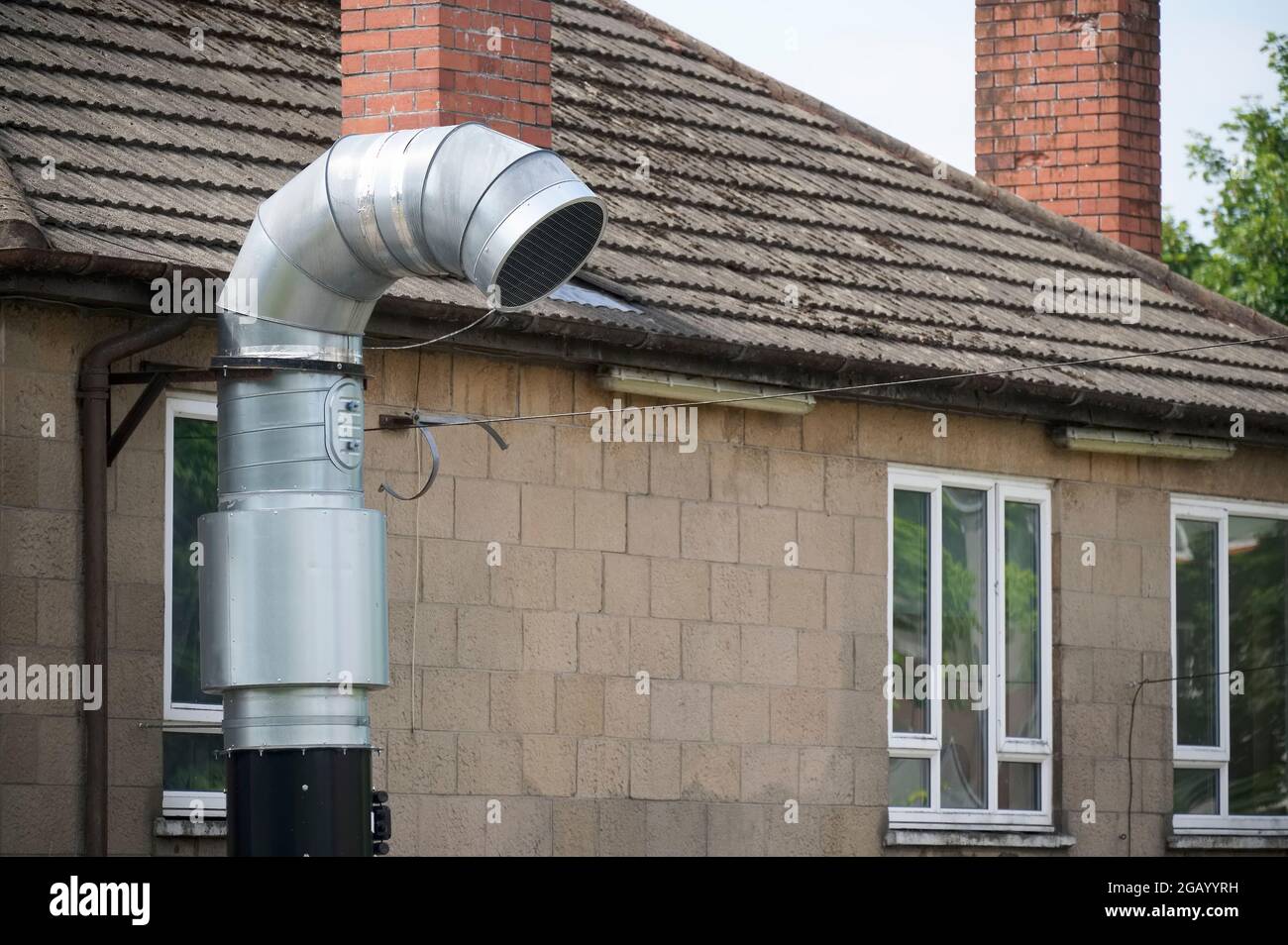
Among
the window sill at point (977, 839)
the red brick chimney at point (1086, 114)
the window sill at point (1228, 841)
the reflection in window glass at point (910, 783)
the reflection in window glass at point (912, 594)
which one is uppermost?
the red brick chimney at point (1086, 114)

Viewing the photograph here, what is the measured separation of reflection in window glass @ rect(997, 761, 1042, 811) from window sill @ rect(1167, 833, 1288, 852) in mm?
928

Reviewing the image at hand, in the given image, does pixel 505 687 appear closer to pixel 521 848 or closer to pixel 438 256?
pixel 521 848

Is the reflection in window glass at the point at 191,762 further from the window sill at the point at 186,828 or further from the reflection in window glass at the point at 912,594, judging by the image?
the reflection in window glass at the point at 912,594

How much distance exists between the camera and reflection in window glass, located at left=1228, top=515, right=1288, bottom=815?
559 inches

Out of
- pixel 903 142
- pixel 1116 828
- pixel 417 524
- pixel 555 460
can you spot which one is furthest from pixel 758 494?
pixel 903 142

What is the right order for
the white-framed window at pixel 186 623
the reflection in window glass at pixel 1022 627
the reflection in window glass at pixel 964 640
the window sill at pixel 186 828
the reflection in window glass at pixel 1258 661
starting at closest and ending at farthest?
the window sill at pixel 186 828, the white-framed window at pixel 186 623, the reflection in window glass at pixel 964 640, the reflection in window glass at pixel 1022 627, the reflection in window glass at pixel 1258 661

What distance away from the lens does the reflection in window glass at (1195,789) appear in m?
13.8

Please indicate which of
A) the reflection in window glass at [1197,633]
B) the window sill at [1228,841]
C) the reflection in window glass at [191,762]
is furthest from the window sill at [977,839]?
the reflection in window glass at [191,762]

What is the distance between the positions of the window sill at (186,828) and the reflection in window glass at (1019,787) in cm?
484

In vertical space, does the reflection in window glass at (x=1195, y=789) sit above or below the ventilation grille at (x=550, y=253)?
below

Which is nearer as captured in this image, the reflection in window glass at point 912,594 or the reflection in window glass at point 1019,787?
the reflection in window glass at point 912,594

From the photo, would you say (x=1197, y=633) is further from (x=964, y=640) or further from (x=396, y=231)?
(x=396, y=231)

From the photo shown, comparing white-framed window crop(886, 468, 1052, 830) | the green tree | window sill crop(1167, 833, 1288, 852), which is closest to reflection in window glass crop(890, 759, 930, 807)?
white-framed window crop(886, 468, 1052, 830)

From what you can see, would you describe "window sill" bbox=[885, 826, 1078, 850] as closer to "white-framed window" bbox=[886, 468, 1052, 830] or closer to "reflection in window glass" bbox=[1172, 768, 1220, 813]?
"white-framed window" bbox=[886, 468, 1052, 830]
